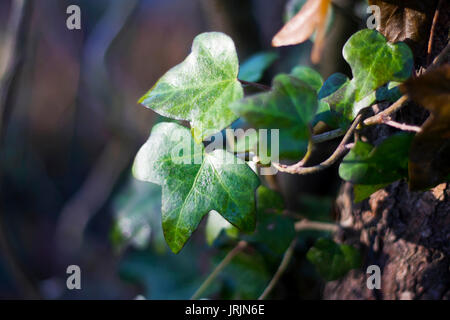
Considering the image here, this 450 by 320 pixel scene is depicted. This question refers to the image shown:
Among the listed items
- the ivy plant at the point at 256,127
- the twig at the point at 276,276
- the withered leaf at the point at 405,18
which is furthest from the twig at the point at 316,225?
the withered leaf at the point at 405,18

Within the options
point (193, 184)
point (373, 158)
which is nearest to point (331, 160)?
point (373, 158)

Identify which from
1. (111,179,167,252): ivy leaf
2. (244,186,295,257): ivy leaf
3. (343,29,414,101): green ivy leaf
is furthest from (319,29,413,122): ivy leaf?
(111,179,167,252): ivy leaf

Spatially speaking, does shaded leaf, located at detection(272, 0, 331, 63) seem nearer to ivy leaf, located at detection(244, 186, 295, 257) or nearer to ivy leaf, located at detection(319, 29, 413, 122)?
ivy leaf, located at detection(319, 29, 413, 122)

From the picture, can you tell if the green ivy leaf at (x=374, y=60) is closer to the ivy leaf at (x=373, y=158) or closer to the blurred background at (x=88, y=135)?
the ivy leaf at (x=373, y=158)

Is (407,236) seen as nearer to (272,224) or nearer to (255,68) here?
(272,224)

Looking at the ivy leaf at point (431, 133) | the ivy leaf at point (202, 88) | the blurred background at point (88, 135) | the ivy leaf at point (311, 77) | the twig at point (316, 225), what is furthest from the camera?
the blurred background at point (88, 135)

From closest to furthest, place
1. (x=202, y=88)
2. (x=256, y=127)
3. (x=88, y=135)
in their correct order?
(x=256, y=127) → (x=202, y=88) → (x=88, y=135)
